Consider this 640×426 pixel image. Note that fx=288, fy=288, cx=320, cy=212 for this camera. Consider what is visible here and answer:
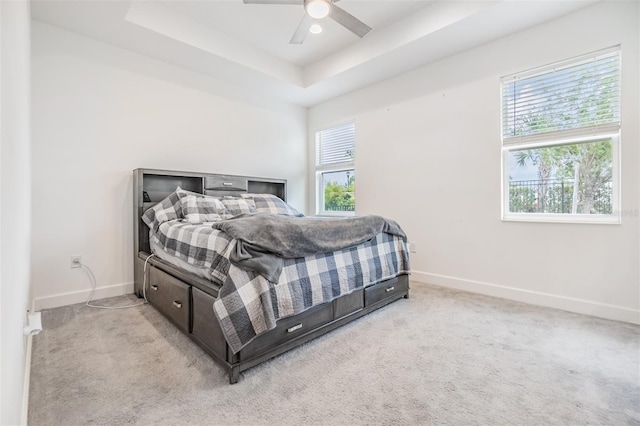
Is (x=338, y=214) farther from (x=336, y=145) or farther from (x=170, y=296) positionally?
(x=170, y=296)

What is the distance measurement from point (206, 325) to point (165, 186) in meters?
2.13

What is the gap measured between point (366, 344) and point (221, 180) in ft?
8.32

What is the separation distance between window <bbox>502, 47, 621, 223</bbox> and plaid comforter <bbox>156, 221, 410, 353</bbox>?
4.96ft

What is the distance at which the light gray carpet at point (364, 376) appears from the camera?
1.26m

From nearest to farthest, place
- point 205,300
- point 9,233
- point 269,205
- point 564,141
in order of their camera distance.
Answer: point 9,233, point 205,300, point 564,141, point 269,205

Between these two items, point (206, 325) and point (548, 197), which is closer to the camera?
point (206, 325)

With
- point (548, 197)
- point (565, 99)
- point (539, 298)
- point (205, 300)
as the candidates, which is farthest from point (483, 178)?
point (205, 300)

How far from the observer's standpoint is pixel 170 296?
2.08 metres

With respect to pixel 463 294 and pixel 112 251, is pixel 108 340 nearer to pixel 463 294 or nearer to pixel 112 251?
pixel 112 251

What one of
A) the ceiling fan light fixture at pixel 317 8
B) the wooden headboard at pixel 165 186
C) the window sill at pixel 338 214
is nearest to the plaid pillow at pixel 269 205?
the wooden headboard at pixel 165 186

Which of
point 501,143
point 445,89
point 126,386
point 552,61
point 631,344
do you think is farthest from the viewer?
point 445,89

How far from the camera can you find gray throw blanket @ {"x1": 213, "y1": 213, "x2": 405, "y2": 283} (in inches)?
61.0

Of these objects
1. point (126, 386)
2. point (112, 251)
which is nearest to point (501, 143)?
point (126, 386)

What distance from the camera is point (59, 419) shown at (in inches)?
48.5
